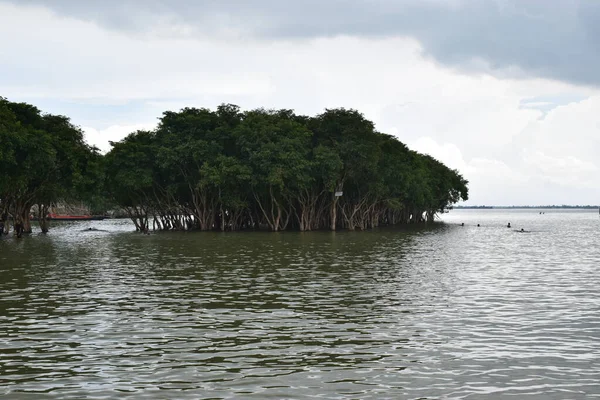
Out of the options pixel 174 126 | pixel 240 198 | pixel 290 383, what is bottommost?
pixel 290 383

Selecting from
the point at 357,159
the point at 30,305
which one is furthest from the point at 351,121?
the point at 30,305

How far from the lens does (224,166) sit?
70.4 metres

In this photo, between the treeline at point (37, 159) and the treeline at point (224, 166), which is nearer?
the treeline at point (37, 159)

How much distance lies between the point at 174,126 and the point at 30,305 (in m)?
59.2

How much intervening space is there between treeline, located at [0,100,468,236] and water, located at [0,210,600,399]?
128 feet

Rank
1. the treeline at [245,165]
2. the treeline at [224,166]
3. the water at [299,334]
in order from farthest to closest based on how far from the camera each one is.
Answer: the treeline at [245,165] < the treeline at [224,166] < the water at [299,334]

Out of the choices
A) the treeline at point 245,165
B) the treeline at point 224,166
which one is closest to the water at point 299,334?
the treeline at point 224,166

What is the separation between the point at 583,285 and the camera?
965 inches

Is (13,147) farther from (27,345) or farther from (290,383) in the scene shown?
(290,383)

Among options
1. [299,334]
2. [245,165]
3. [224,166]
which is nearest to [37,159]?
[224,166]

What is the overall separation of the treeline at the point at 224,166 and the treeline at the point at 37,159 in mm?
170

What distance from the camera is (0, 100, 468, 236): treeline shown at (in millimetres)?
65750

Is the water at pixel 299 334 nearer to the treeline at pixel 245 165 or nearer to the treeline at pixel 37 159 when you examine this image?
the treeline at pixel 37 159

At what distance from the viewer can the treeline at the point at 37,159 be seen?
2109 inches
